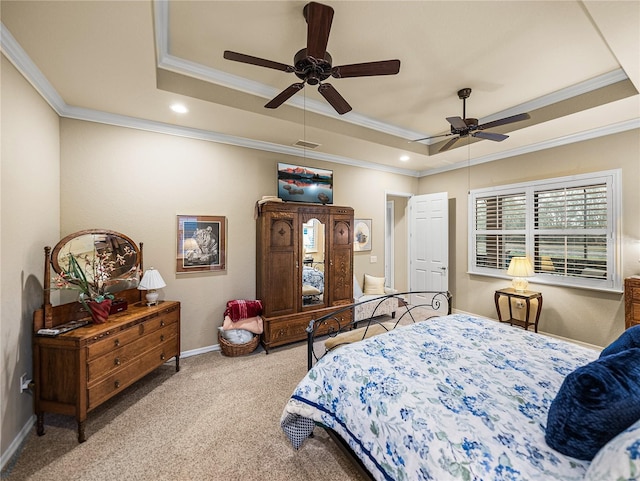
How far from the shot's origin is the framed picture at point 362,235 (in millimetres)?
4787

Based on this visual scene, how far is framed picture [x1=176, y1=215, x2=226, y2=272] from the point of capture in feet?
10.8

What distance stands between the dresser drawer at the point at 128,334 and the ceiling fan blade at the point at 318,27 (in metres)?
2.61

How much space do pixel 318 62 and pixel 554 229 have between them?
3967 millimetres

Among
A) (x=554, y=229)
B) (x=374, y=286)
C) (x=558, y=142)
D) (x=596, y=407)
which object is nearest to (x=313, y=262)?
(x=374, y=286)

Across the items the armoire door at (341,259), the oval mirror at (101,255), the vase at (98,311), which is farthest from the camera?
the armoire door at (341,259)

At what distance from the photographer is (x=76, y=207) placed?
278cm

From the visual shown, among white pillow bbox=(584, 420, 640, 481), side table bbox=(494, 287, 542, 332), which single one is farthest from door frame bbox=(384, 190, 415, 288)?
white pillow bbox=(584, 420, 640, 481)

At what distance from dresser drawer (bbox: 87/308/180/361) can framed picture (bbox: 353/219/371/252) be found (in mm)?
2974

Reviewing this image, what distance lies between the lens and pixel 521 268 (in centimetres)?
380

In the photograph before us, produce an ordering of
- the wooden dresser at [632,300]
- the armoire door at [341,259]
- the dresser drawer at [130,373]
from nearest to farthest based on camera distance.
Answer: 1. the dresser drawer at [130,373]
2. the wooden dresser at [632,300]
3. the armoire door at [341,259]

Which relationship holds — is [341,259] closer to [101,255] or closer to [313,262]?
[313,262]

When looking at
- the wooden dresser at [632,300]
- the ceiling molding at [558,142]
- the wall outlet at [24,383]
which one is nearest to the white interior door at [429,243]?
the ceiling molding at [558,142]

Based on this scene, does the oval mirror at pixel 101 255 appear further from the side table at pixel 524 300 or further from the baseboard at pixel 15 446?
the side table at pixel 524 300

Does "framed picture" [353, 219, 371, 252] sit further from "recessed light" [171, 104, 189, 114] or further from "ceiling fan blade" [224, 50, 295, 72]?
"ceiling fan blade" [224, 50, 295, 72]
